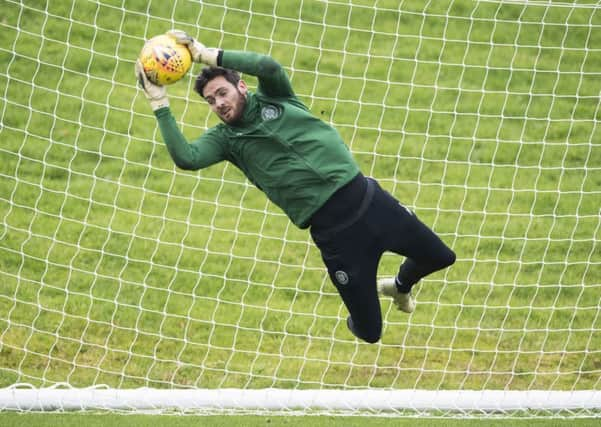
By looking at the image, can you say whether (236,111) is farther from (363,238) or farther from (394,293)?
(394,293)

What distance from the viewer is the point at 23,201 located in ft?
22.9

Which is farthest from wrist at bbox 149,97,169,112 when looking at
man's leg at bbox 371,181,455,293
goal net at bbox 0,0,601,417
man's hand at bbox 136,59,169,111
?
goal net at bbox 0,0,601,417

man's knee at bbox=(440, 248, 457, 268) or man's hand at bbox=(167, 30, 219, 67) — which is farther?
man's knee at bbox=(440, 248, 457, 268)

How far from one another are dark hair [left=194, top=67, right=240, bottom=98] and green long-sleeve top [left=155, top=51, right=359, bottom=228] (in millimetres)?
117

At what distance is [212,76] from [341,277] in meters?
1.10

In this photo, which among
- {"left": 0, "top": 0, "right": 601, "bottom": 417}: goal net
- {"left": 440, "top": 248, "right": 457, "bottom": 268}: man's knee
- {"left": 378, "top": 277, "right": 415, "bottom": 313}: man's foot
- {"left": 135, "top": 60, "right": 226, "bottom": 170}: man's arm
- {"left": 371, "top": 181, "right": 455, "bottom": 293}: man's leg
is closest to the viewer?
{"left": 135, "top": 60, "right": 226, "bottom": 170}: man's arm

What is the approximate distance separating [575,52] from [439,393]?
13.5 ft

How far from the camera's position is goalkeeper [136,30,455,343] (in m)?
4.30

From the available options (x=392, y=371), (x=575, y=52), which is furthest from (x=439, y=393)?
(x=575, y=52)

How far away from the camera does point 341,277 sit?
449 centimetres

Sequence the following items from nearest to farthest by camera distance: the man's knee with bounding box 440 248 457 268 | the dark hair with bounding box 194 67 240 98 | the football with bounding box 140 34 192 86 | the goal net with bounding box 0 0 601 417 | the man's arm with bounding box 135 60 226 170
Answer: the football with bounding box 140 34 192 86 → the man's arm with bounding box 135 60 226 170 → the dark hair with bounding box 194 67 240 98 → the man's knee with bounding box 440 248 457 268 → the goal net with bounding box 0 0 601 417

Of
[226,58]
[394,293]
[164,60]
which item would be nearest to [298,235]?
[394,293]

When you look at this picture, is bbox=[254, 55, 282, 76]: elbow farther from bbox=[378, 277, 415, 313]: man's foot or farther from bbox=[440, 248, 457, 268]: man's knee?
bbox=[378, 277, 415, 313]: man's foot

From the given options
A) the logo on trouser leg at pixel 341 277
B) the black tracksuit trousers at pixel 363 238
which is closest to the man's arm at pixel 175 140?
the black tracksuit trousers at pixel 363 238
